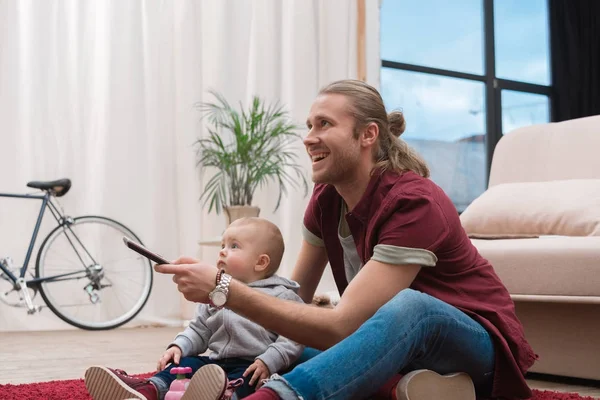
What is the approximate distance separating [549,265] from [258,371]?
1.05 meters

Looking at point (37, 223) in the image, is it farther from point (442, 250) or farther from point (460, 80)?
point (460, 80)

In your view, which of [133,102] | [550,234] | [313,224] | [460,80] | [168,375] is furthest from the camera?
[460,80]

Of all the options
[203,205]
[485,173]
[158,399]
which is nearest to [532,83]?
[485,173]

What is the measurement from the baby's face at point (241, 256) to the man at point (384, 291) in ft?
0.59

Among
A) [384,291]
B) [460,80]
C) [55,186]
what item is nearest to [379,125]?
[384,291]

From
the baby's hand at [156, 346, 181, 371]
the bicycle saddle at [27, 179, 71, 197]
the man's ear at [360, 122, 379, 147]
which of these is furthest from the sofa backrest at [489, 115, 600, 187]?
the bicycle saddle at [27, 179, 71, 197]

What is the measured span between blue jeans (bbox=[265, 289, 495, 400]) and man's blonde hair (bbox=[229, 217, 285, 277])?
1.36 ft

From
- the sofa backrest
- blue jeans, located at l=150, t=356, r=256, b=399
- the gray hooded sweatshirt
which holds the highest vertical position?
the sofa backrest

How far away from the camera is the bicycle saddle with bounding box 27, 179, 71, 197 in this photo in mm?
3748

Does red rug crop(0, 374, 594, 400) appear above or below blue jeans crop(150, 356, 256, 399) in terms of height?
below

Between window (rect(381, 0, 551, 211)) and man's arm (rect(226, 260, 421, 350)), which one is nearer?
man's arm (rect(226, 260, 421, 350))

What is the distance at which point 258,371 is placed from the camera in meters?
1.53

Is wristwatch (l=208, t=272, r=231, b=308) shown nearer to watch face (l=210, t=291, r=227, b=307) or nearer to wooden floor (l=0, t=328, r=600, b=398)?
watch face (l=210, t=291, r=227, b=307)

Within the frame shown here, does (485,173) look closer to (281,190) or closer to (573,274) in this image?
(281,190)
